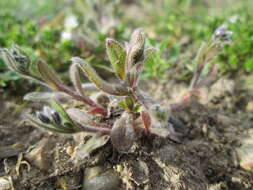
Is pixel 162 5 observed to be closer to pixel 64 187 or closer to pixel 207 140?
pixel 207 140

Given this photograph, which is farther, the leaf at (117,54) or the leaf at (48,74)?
the leaf at (48,74)

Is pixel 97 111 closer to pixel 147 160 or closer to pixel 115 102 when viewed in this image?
pixel 115 102

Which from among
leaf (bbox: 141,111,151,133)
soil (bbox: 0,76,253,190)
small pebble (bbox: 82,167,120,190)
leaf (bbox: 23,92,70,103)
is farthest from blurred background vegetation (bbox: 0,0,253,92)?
small pebble (bbox: 82,167,120,190)

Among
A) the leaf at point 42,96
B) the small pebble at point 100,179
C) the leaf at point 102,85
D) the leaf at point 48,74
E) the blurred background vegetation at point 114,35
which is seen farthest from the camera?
the blurred background vegetation at point 114,35

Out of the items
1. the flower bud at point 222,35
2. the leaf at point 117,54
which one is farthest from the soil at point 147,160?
the flower bud at point 222,35

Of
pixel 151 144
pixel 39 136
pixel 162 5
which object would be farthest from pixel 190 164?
pixel 162 5

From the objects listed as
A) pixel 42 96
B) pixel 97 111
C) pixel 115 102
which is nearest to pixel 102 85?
pixel 115 102

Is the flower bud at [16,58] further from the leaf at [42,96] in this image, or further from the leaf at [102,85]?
the leaf at [102,85]
